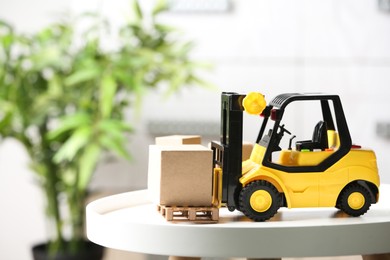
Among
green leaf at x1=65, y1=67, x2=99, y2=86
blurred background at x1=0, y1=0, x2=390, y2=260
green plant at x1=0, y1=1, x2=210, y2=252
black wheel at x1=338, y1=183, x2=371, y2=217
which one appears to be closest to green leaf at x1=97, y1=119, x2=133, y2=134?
green plant at x1=0, y1=1, x2=210, y2=252

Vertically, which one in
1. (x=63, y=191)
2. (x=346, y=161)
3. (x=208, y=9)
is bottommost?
(x=63, y=191)

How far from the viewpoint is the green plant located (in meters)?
3.08

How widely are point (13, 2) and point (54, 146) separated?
0.74m

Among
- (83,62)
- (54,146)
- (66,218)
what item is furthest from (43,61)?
(66,218)

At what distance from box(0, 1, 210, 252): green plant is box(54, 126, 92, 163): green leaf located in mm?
20

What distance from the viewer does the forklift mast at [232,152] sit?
1420 mm

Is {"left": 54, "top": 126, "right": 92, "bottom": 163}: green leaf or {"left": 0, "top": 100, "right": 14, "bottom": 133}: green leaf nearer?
{"left": 54, "top": 126, "right": 92, "bottom": 163}: green leaf

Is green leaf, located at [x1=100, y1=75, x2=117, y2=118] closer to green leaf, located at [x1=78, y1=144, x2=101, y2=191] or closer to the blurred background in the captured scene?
green leaf, located at [x1=78, y1=144, x2=101, y2=191]

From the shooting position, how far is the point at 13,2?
140 inches

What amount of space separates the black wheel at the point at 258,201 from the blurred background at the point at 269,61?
71.7 inches

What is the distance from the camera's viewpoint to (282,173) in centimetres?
143

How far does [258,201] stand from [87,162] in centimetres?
168

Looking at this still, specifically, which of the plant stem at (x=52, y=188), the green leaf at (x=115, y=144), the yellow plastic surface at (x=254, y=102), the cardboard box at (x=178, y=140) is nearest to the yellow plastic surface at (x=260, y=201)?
the yellow plastic surface at (x=254, y=102)

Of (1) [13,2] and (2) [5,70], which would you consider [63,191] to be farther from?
(1) [13,2]
